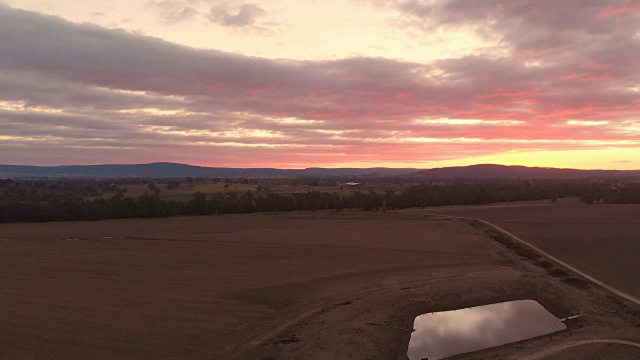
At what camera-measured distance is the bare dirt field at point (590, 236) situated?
27609 mm

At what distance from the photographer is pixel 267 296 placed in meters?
23.0

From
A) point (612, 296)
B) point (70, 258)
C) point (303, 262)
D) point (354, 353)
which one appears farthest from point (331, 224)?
point (354, 353)

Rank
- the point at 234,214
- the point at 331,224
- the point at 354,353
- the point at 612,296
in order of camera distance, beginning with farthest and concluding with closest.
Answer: the point at 234,214 → the point at 331,224 → the point at 612,296 → the point at 354,353

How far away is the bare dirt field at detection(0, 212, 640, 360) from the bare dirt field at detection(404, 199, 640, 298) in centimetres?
264

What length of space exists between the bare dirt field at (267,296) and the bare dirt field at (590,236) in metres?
2.64

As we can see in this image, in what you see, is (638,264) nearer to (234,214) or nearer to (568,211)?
(568,211)

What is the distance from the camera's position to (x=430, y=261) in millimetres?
31969

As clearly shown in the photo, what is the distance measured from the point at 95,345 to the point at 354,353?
9484 millimetres

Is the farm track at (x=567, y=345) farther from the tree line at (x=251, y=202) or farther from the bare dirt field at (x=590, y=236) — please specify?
the tree line at (x=251, y=202)

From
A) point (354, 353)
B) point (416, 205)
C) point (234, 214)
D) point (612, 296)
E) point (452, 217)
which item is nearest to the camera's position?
point (354, 353)

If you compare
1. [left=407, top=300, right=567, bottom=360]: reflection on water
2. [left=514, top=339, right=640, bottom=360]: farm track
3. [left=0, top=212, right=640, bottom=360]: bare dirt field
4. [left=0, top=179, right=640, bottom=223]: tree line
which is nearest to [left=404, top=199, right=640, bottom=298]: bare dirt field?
[left=0, top=212, right=640, bottom=360]: bare dirt field

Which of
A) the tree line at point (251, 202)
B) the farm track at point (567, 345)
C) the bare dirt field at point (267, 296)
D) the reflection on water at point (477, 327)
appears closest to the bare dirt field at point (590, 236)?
the bare dirt field at point (267, 296)

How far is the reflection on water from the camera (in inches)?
701

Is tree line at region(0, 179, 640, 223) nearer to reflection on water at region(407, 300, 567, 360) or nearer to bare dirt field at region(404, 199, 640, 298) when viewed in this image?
bare dirt field at region(404, 199, 640, 298)
